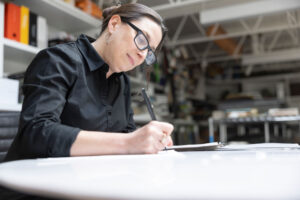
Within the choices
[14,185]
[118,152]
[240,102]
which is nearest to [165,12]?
[240,102]

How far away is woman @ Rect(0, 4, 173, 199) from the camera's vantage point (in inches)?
29.1

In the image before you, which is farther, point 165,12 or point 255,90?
point 255,90

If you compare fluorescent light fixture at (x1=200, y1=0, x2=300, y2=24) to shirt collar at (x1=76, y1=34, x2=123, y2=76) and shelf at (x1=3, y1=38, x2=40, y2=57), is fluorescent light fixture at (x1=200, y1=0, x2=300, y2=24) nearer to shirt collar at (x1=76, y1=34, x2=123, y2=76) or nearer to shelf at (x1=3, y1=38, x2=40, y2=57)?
shelf at (x1=3, y1=38, x2=40, y2=57)

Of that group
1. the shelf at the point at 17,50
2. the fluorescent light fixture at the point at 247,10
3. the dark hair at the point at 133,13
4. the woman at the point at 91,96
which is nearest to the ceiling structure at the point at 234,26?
the fluorescent light fixture at the point at 247,10

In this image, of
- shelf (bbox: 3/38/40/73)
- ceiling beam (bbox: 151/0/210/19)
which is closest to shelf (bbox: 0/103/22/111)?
shelf (bbox: 3/38/40/73)

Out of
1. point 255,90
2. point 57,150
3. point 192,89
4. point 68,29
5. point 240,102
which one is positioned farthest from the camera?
point 255,90

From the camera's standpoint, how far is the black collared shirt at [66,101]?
2.46 feet

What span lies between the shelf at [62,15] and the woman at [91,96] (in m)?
1.73

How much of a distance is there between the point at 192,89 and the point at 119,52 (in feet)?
25.8

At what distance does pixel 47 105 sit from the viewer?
819mm

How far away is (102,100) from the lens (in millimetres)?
1129

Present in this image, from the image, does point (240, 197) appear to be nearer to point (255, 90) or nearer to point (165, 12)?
point (165, 12)

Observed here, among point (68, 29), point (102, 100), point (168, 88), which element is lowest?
point (102, 100)

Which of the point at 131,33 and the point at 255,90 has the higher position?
the point at 255,90
